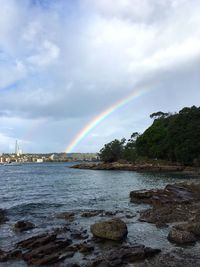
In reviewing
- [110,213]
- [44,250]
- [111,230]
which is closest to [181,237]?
[111,230]

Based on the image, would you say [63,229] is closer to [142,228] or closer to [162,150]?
[142,228]

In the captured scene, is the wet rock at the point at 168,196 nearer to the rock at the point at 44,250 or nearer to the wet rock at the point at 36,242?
the wet rock at the point at 36,242

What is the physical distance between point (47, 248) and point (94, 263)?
323 cm

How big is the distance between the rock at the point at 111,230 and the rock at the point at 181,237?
2790mm

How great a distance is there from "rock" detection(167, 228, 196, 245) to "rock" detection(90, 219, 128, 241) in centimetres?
279

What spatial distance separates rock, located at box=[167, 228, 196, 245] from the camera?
17891mm

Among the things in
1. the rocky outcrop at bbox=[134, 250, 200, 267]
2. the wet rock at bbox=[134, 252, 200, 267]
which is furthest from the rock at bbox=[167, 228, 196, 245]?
the wet rock at bbox=[134, 252, 200, 267]

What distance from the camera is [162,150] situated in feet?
390

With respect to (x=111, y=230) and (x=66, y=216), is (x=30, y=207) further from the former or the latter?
(x=111, y=230)

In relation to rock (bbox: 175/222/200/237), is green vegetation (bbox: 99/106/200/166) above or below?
above

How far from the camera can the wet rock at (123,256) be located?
14.8 meters

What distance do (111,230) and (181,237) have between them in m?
3.99

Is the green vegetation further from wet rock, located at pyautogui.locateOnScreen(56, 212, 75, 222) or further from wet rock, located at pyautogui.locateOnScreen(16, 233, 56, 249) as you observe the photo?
wet rock, located at pyautogui.locateOnScreen(16, 233, 56, 249)

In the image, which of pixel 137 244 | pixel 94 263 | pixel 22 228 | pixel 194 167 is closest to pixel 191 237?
pixel 137 244
